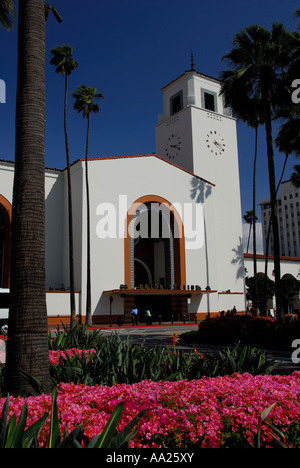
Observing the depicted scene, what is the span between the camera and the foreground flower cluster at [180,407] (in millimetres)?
3445

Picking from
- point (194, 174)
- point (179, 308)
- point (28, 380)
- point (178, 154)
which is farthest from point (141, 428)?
point (178, 154)

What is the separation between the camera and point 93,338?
32.2 feet

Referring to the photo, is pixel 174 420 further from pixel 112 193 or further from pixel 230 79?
pixel 112 193

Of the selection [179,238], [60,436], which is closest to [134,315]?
[179,238]

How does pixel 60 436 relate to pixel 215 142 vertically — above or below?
below

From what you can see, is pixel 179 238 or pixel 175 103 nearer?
pixel 179 238

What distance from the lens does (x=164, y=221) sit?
3659 cm

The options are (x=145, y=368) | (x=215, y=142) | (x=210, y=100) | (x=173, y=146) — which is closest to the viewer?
(x=145, y=368)

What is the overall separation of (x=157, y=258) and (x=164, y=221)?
5.39 metres

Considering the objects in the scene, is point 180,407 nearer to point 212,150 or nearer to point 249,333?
point 249,333

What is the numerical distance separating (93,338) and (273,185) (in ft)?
36.0

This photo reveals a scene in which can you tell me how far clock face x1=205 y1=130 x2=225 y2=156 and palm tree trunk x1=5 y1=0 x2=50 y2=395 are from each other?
120ft

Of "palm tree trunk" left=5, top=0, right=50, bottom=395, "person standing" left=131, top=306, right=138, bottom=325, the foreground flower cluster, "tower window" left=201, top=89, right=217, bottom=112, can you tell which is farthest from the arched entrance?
the foreground flower cluster

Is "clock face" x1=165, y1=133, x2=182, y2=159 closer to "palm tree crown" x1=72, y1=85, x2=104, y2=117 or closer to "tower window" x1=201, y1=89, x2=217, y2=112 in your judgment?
"tower window" x1=201, y1=89, x2=217, y2=112
